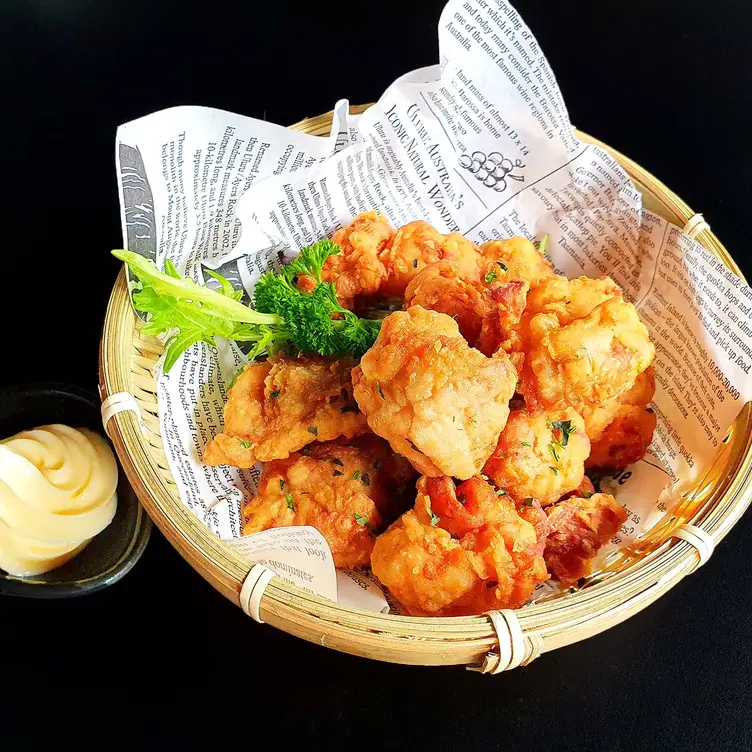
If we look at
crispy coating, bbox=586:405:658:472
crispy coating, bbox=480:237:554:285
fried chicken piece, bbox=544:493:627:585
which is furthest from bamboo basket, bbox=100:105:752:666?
crispy coating, bbox=480:237:554:285

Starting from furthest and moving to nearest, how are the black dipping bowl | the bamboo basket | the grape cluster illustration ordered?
1. the grape cluster illustration
2. the black dipping bowl
3. the bamboo basket

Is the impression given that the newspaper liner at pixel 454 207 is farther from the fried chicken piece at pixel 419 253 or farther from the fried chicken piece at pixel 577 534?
the fried chicken piece at pixel 419 253

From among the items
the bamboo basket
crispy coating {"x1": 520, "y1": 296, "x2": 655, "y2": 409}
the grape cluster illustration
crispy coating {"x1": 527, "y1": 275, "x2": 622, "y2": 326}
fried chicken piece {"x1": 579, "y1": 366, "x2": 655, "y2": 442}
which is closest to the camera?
the bamboo basket

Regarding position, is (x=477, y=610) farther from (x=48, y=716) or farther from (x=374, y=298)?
(x=48, y=716)

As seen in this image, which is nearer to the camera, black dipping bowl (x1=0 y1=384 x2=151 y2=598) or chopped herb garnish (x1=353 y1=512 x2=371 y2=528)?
chopped herb garnish (x1=353 y1=512 x2=371 y2=528)

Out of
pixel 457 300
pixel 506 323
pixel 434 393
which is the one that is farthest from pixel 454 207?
pixel 434 393

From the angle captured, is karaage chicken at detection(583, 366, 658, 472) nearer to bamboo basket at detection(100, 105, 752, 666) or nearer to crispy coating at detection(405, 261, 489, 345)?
bamboo basket at detection(100, 105, 752, 666)
